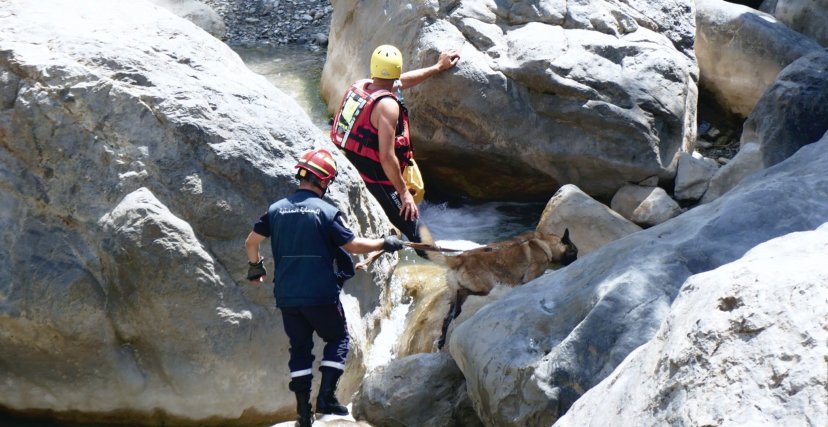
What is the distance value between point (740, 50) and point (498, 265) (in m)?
5.63

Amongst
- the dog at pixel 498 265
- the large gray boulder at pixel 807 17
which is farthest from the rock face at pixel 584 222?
the large gray boulder at pixel 807 17

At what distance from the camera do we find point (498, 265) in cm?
746

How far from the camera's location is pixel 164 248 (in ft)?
20.2

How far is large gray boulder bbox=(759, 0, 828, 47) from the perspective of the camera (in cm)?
1182

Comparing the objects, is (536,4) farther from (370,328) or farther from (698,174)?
(370,328)

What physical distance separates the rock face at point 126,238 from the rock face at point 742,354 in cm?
359

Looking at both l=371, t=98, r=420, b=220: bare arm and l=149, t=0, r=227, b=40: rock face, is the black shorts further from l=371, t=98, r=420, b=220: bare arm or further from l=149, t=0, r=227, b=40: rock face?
l=149, t=0, r=227, b=40: rock face

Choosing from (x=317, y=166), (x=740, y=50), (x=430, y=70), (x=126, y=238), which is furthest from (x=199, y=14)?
(x=317, y=166)

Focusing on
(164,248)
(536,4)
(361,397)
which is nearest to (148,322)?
(164,248)

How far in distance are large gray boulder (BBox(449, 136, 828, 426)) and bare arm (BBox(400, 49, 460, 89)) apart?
3429mm

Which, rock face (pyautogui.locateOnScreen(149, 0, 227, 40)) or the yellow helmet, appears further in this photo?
rock face (pyautogui.locateOnScreen(149, 0, 227, 40))

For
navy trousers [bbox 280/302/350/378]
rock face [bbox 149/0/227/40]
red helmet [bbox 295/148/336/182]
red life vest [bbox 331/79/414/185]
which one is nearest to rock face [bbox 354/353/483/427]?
navy trousers [bbox 280/302/350/378]

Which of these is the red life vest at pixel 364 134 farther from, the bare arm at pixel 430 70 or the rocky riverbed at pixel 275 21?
the rocky riverbed at pixel 275 21

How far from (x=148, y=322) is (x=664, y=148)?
566cm
